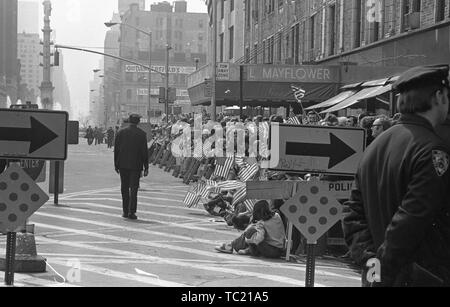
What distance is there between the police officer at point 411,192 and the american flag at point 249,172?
9942 millimetres

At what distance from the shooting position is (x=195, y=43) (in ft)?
562

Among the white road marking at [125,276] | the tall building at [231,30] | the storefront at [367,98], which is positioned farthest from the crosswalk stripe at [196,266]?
the tall building at [231,30]

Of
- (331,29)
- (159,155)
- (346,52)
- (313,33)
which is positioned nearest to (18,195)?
(346,52)

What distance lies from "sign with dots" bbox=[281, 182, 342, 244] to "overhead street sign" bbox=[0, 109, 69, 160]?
2.23 metres

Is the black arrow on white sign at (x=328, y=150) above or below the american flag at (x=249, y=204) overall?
above

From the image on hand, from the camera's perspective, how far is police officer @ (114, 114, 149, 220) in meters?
15.5

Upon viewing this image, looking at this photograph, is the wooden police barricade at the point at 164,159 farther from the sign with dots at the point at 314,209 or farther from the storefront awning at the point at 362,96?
the sign with dots at the point at 314,209

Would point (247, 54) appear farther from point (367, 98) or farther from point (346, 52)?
point (367, 98)

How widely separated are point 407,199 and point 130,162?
39.1ft

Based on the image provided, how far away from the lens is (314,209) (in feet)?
25.2

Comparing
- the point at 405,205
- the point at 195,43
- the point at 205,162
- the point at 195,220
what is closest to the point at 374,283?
the point at 405,205

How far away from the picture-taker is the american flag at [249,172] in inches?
563

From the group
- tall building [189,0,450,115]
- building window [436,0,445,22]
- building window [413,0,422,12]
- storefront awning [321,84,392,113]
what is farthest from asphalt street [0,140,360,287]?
building window [413,0,422,12]

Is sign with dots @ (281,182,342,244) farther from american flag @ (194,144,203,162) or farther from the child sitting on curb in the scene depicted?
american flag @ (194,144,203,162)
